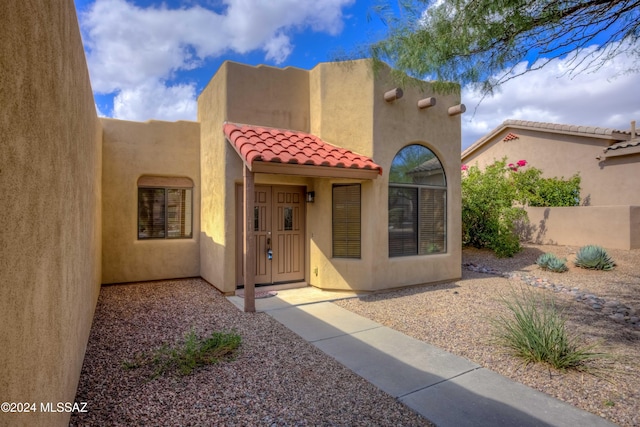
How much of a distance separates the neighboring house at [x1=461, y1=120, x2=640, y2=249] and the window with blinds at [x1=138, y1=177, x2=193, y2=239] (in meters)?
15.1

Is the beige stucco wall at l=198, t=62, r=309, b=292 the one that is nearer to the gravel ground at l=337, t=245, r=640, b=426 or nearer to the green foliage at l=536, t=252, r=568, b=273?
the gravel ground at l=337, t=245, r=640, b=426

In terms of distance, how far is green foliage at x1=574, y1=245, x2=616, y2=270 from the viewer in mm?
11398

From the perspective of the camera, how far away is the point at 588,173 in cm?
1716

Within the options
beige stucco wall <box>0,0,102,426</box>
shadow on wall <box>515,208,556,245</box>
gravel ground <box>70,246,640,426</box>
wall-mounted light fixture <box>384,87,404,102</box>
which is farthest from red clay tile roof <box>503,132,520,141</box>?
beige stucco wall <box>0,0,102,426</box>

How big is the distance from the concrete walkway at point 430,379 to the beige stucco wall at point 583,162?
1618 cm

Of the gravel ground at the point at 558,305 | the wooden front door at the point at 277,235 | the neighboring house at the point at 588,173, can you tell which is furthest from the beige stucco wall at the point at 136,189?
the neighboring house at the point at 588,173

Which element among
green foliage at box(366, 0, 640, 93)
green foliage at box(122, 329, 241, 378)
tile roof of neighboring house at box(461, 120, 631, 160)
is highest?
tile roof of neighboring house at box(461, 120, 631, 160)

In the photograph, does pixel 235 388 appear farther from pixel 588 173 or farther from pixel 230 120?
pixel 588 173

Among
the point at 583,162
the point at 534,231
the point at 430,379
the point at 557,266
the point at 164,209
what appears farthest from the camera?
the point at 583,162

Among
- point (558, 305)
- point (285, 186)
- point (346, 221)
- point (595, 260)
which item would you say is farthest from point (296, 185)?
point (595, 260)

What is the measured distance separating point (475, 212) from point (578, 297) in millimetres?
6112

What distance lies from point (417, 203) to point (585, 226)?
32.4 ft

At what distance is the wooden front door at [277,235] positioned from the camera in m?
9.08

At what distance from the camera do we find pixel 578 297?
28.1 feet
